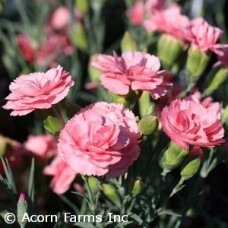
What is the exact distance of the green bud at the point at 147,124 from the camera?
0.93m

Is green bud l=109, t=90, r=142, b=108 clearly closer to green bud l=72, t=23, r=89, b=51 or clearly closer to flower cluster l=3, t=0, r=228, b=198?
flower cluster l=3, t=0, r=228, b=198

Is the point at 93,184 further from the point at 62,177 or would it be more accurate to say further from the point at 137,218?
the point at 62,177

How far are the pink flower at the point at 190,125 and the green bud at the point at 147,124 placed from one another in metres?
0.03

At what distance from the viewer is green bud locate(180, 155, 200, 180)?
0.96 metres

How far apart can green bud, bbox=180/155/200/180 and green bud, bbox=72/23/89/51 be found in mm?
824

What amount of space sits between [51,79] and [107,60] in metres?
0.14

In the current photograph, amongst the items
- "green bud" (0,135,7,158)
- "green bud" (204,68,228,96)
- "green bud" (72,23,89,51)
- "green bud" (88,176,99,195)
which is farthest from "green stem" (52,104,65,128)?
"green bud" (72,23,89,51)

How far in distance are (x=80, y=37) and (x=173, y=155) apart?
84cm

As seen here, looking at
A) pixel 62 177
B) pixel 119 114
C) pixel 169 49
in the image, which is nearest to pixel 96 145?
pixel 119 114

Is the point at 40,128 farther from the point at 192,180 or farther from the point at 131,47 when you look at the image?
→ the point at 192,180

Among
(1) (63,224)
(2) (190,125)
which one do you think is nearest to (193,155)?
(2) (190,125)

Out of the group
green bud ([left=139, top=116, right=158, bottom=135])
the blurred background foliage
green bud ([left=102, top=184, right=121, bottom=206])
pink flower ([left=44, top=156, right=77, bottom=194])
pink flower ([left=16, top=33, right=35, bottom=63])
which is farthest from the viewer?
pink flower ([left=16, top=33, right=35, bottom=63])

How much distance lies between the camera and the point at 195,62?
119cm

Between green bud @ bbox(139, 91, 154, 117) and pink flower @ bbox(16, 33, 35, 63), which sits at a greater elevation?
green bud @ bbox(139, 91, 154, 117)
